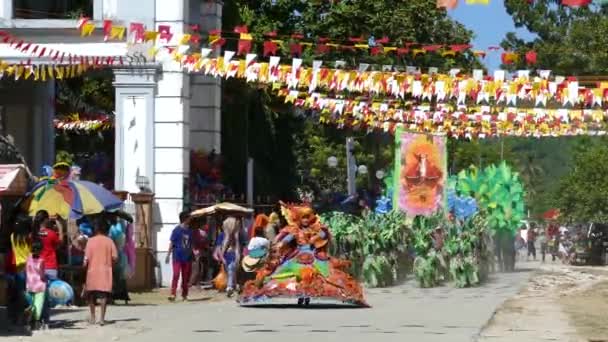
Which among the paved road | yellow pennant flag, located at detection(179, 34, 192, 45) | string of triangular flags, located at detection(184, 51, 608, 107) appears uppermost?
yellow pennant flag, located at detection(179, 34, 192, 45)

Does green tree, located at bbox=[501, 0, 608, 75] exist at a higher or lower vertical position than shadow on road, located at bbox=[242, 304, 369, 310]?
higher

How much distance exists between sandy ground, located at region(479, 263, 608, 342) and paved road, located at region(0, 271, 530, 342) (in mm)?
336

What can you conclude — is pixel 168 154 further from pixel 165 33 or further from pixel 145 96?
pixel 165 33

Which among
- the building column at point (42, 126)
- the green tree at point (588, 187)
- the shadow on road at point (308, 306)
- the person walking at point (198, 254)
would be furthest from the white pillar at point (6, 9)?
the green tree at point (588, 187)

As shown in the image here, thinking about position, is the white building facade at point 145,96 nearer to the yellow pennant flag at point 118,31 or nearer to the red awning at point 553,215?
the yellow pennant flag at point 118,31

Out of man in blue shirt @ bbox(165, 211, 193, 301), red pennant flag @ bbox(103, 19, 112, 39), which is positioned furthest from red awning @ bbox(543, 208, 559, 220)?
man in blue shirt @ bbox(165, 211, 193, 301)

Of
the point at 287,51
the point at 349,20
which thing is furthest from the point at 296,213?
the point at 349,20

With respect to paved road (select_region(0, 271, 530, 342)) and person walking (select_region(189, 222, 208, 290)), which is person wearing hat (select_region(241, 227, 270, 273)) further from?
person walking (select_region(189, 222, 208, 290))

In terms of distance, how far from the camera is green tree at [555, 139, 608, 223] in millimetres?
65562

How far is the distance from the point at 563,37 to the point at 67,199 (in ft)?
164

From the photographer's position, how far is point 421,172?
109 ft

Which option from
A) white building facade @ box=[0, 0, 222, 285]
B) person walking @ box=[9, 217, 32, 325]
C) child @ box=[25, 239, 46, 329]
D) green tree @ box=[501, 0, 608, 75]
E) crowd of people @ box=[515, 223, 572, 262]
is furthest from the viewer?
crowd of people @ box=[515, 223, 572, 262]

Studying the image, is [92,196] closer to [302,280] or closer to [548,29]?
[302,280]

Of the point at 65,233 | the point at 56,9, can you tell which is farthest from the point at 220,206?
the point at 56,9
